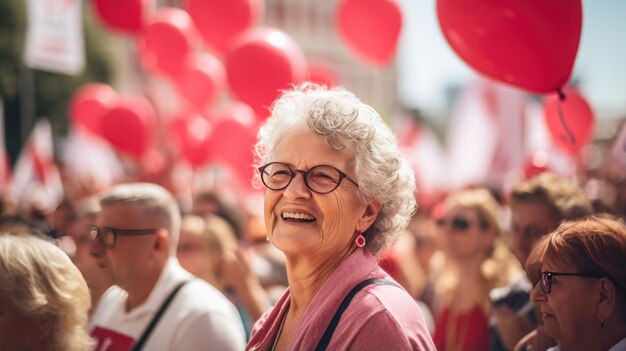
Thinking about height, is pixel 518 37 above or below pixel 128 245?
above

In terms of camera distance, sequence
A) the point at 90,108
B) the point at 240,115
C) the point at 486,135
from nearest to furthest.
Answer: the point at 240,115
the point at 486,135
the point at 90,108

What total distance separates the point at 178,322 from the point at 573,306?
5.28ft

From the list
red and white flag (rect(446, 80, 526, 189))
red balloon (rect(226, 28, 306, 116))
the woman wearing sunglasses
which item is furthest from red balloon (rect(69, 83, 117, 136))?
the woman wearing sunglasses

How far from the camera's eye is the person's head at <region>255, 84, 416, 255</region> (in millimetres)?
2369

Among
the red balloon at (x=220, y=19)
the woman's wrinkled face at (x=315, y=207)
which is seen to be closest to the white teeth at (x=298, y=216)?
the woman's wrinkled face at (x=315, y=207)

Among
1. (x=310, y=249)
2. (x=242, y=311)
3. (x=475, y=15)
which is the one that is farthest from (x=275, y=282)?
(x=310, y=249)

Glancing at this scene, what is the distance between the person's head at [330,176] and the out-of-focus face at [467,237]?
2.14 m

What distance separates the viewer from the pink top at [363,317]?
83.8 inches

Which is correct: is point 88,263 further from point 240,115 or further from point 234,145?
point 240,115

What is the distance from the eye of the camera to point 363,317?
215 cm

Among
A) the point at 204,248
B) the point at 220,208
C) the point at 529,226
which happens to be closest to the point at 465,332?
the point at 529,226

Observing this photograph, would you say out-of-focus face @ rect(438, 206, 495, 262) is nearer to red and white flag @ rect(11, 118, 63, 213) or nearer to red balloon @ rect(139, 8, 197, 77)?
red balloon @ rect(139, 8, 197, 77)

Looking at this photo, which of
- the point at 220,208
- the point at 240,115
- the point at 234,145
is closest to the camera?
the point at 220,208

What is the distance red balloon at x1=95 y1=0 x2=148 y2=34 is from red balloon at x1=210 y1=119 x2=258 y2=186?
1559mm
